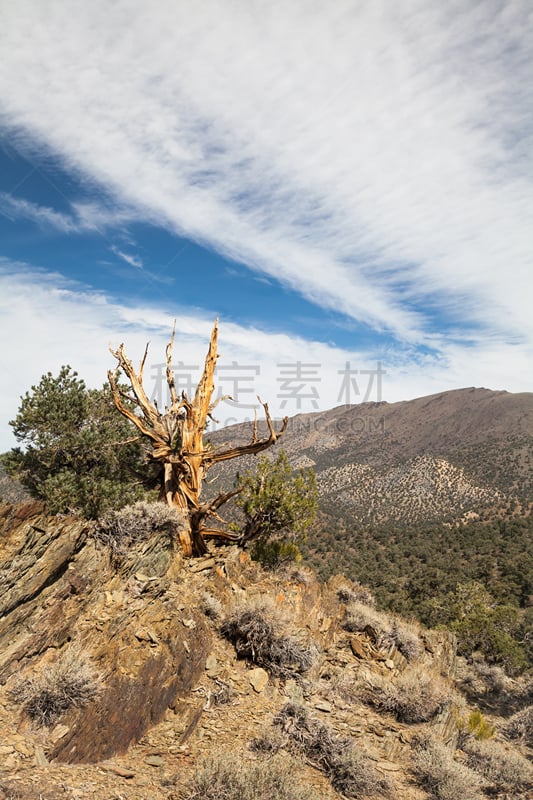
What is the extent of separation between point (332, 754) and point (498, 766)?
10.2 ft

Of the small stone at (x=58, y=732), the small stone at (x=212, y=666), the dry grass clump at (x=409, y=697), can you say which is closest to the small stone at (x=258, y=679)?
the small stone at (x=212, y=666)

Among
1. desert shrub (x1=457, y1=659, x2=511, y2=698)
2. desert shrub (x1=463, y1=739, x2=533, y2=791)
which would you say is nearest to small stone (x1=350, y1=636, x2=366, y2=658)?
desert shrub (x1=463, y1=739, x2=533, y2=791)

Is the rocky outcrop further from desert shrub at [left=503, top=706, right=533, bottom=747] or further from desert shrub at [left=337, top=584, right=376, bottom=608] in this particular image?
desert shrub at [left=503, top=706, right=533, bottom=747]

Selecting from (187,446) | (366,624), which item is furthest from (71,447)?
(366,624)

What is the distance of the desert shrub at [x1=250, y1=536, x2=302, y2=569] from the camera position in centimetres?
1255

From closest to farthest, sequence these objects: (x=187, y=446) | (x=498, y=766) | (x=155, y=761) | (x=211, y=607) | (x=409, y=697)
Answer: (x=155, y=761)
(x=498, y=766)
(x=409, y=697)
(x=211, y=607)
(x=187, y=446)

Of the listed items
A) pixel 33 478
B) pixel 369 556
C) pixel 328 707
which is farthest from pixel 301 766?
pixel 369 556

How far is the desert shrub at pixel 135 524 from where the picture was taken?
9438mm

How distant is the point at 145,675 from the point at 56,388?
11.0 metres

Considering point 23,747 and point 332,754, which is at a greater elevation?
point 23,747

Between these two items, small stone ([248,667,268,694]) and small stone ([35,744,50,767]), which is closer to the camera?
small stone ([35,744,50,767])

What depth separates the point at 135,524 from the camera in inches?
389

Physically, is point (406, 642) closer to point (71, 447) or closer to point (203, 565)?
point (203, 565)

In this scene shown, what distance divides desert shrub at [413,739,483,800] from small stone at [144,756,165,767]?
12.3 ft
